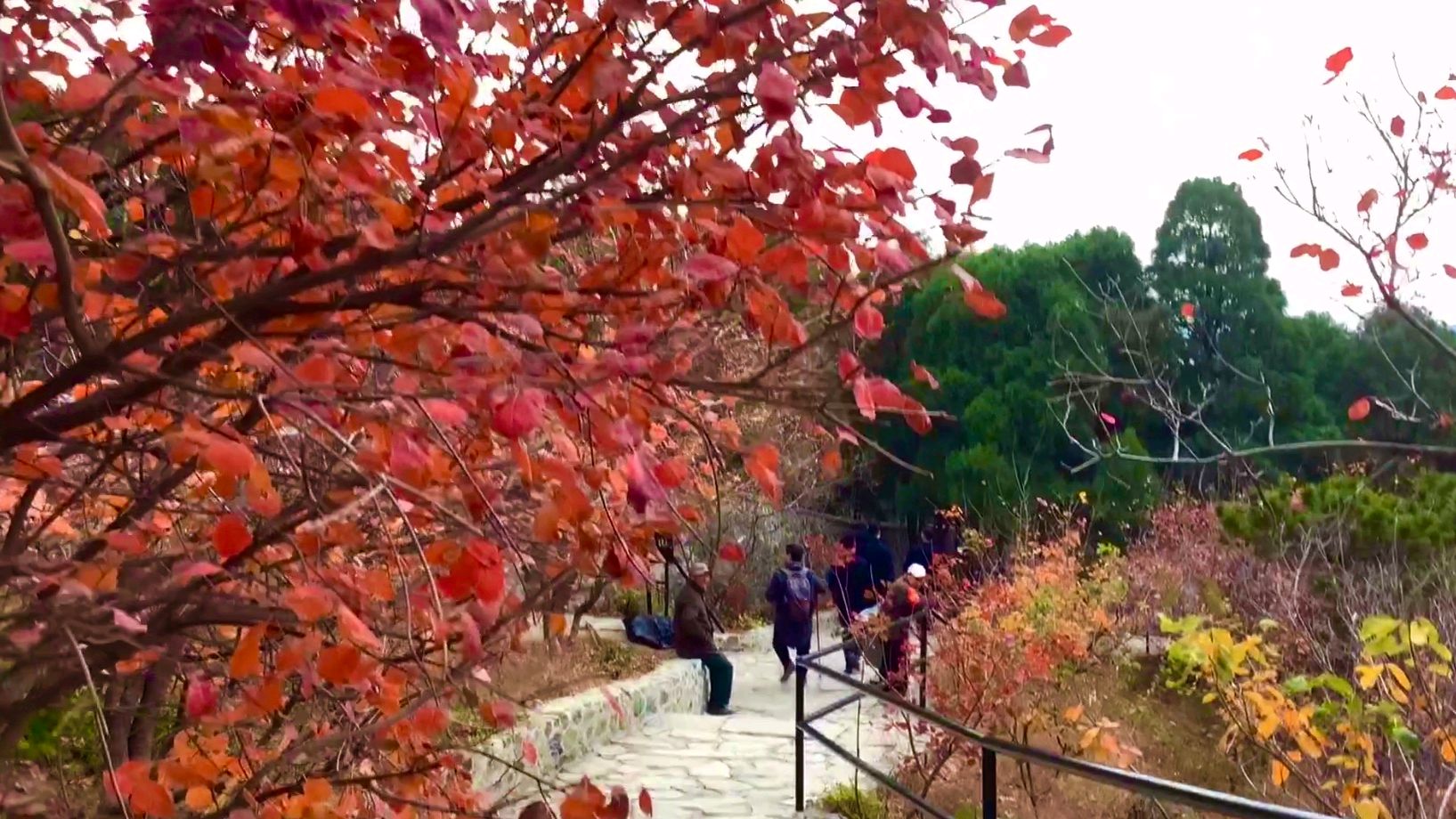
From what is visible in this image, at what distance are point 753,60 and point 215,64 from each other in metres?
0.69

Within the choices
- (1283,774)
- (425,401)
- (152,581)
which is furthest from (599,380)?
A: (1283,774)

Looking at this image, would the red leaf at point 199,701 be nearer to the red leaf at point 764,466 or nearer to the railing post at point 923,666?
the red leaf at point 764,466

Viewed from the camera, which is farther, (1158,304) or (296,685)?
(1158,304)

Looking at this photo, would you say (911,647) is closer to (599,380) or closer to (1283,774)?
(1283,774)

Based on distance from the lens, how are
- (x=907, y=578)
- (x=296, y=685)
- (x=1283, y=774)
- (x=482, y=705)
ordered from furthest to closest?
(x=907, y=578) < (x=1283, y=774) < (x=296, y=685) < (x=482, y=705)

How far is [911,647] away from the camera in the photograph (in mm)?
9266

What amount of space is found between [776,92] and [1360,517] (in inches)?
327

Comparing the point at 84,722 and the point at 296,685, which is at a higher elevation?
the point at 296,685

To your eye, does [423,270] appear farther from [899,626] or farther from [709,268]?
[899,626]

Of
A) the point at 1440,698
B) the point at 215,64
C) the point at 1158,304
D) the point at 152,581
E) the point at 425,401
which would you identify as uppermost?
the point at 1158,304

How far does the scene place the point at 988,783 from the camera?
3.46 metres

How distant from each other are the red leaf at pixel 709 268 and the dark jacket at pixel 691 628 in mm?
8440

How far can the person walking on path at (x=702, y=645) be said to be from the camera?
10.1m

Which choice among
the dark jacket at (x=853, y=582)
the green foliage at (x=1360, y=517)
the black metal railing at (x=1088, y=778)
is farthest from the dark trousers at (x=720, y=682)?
the black metal railing at (x=1088, y=778)
